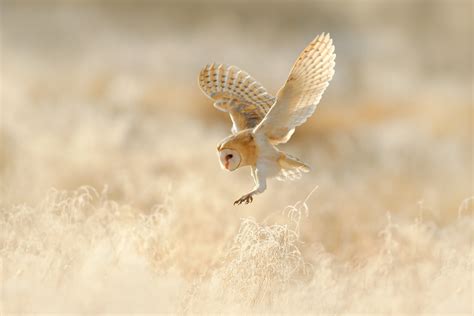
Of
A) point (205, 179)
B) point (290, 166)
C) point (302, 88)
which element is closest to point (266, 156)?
point (290, 166)

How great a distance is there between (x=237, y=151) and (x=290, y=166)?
0.41 metres

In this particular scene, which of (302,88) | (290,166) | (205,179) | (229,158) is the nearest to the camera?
(229,158)

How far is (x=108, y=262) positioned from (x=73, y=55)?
36.4 ft

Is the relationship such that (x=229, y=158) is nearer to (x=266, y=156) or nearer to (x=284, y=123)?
(x=266, y=156)

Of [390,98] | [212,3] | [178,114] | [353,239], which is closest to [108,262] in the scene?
[353,239]

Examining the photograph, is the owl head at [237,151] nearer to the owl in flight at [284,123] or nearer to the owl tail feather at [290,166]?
the owl in flight at [284,123]

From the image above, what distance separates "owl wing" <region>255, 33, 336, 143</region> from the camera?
18.7 ft

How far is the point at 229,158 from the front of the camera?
5.60 meters

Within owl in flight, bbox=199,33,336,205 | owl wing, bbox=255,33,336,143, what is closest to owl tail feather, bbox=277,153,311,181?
owl in flight, bbox=199,33,336,205

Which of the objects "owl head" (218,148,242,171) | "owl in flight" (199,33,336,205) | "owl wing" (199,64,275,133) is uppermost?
"owl wing" (199,64,275,133)

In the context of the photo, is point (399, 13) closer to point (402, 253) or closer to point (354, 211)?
point (354, 211)

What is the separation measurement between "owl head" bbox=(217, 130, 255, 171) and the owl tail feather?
0.20 meters

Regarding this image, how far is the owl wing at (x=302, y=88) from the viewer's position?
5691mm

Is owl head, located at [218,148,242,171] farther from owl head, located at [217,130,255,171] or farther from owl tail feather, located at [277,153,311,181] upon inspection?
owl tail feather, located at [277,153,311,181]
